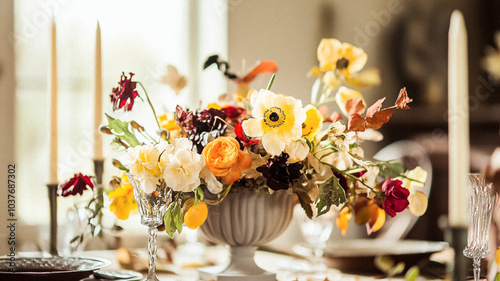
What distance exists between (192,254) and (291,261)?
0.27 metres

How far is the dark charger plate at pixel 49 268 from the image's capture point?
832mm

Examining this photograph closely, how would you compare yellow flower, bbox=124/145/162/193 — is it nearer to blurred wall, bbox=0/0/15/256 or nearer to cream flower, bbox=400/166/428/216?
cream flower, bbox=400/166/428/216

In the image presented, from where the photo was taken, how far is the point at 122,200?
1.00 metres

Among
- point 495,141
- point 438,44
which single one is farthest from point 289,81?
point 495,141

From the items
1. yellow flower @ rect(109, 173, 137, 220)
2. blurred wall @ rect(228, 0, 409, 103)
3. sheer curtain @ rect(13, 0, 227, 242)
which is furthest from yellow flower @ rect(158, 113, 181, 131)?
blurred wall @ rect(228, 0, 409, 103)

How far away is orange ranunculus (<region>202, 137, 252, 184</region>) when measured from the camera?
2.67 feet

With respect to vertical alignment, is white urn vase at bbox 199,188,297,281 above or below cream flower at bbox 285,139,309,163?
below

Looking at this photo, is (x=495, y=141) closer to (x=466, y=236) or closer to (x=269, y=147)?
(x=466, y=236)

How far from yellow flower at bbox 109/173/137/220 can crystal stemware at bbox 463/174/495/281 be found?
56 centimetres

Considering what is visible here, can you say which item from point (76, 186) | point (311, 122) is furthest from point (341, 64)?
point (76, 186)

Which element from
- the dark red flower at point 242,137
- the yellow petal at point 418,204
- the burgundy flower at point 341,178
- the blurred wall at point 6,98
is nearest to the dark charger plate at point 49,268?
the dark red flower at point 242,137

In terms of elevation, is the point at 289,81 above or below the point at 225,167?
above

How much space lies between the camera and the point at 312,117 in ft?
2.98

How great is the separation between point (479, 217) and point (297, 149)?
309mm
